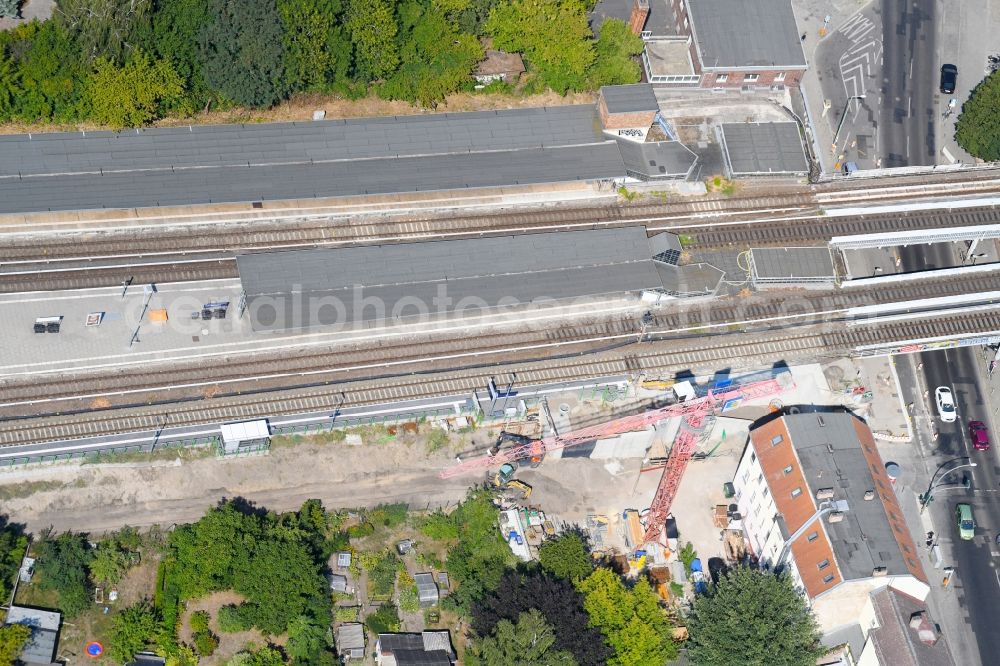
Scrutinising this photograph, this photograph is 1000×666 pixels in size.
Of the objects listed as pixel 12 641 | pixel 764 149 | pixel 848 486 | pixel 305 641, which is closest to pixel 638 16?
pixel 764 149

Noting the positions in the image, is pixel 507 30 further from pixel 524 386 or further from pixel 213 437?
pixel 213 437

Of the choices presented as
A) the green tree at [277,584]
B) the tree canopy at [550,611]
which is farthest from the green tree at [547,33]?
the green tree at [277,584]

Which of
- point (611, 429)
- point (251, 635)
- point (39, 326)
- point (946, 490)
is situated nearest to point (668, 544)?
point (611, 429)

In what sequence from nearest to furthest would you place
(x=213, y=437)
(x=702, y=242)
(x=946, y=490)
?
(x=213, y=437)
(x=946, y=490)
(x=702, y=242)

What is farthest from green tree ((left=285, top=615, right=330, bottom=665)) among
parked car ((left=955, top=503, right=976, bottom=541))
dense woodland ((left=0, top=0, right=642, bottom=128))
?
parked car ((left=955, top=503, right=976, bottom=541))

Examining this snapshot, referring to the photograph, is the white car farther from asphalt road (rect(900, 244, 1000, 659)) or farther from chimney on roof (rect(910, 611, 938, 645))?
chimney on roof (rect(910, 611, 938, 645))

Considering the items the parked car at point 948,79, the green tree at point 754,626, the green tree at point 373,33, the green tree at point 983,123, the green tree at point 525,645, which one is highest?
the green tree at point 373,33

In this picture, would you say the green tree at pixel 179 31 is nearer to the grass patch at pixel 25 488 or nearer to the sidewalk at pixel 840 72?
the grass patch at pixel 25 488
